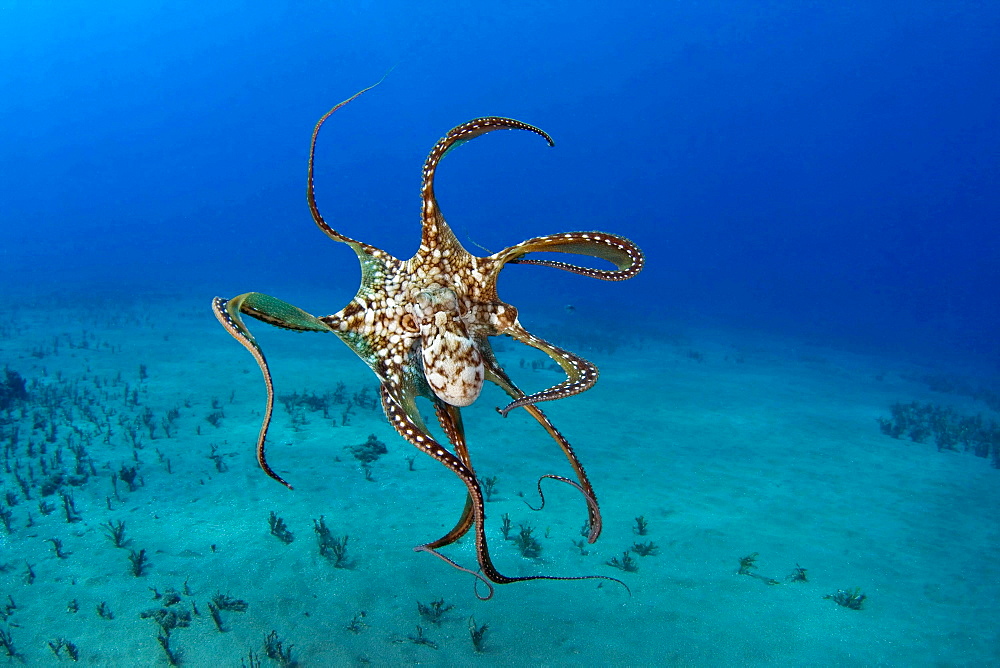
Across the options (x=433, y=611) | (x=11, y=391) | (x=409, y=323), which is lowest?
(x=433, y=611)

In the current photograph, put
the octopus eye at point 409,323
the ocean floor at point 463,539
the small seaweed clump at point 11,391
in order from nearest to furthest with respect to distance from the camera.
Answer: the octopus eye at point 409,323, the ocean floor at point 463,539, the small seaweed clump at point 11,391

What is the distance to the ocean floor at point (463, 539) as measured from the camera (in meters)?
5.71

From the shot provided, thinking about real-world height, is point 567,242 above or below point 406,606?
above

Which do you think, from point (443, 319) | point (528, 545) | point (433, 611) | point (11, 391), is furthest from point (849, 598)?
point (11, 391)

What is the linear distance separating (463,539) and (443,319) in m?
6.57

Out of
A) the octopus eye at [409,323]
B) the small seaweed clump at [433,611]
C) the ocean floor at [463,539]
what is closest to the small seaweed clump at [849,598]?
the ocean floor at [463,539]

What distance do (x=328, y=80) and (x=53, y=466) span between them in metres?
173

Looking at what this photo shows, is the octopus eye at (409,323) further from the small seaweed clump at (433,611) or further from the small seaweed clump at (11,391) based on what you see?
the small seaweed clump at (11,391)

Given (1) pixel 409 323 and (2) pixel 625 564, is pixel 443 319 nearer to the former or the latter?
(1) pixel 409 323

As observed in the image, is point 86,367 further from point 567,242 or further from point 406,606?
point 567,242

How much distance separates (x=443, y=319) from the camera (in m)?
2.07

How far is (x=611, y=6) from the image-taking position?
130 m

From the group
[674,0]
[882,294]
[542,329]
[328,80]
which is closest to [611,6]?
[674,0]

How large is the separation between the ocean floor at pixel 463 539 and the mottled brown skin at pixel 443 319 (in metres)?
4.58
